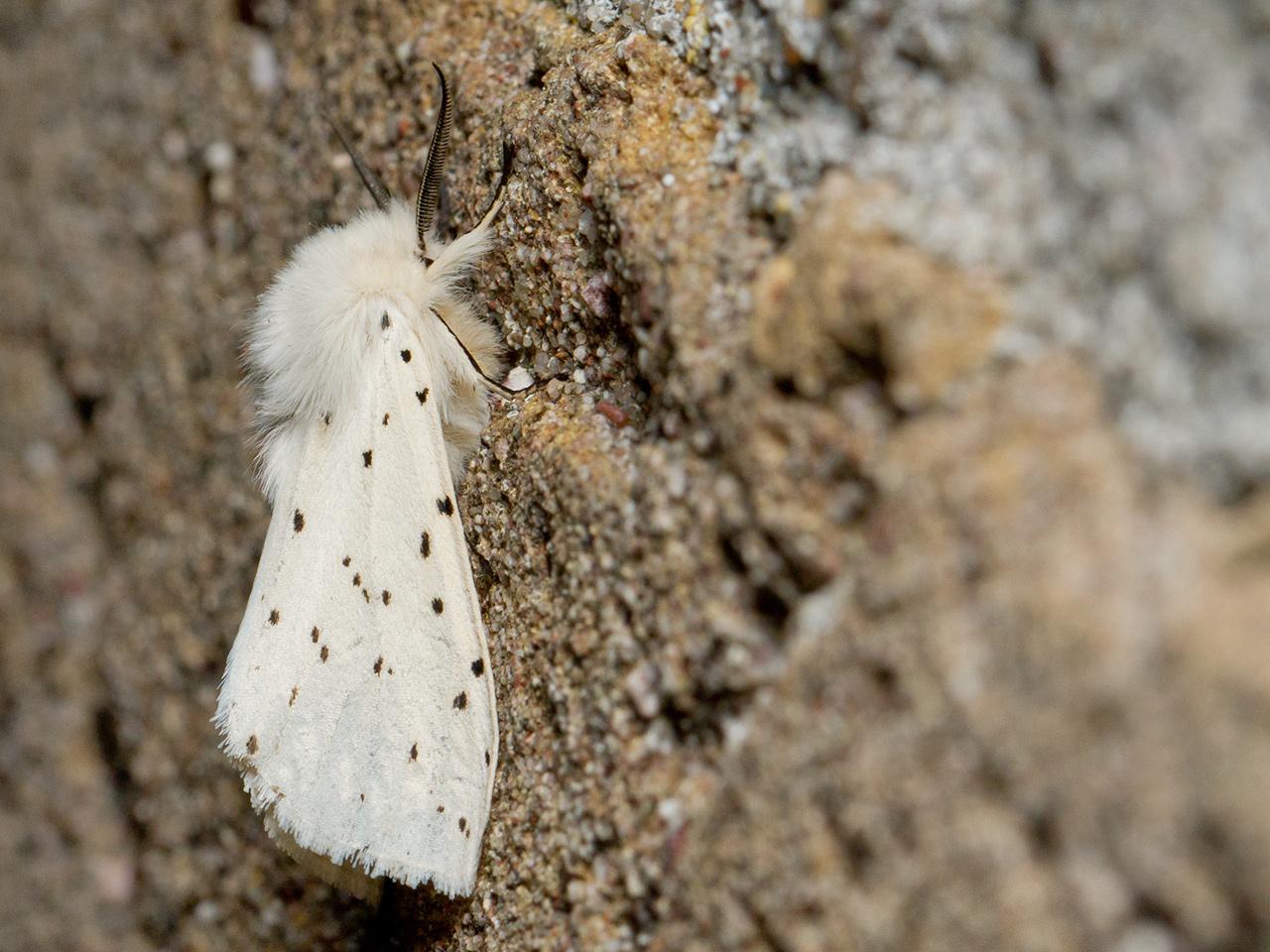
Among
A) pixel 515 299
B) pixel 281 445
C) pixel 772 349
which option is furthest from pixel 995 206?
pixel 281 445

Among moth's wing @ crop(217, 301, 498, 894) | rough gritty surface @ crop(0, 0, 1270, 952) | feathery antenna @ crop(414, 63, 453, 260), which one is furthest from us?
feathery antenna @ crop(414, 63, 453, 260)

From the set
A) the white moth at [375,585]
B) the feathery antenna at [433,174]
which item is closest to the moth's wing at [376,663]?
the white moth at [375,585]

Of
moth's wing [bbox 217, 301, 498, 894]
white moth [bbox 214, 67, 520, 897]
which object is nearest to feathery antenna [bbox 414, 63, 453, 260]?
white moth [bbox 214, 67, 520, 897]

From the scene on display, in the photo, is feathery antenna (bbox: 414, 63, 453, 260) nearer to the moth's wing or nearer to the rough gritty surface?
the rough gritty surface

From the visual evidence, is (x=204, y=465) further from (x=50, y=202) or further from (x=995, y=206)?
(x=995, y=206)

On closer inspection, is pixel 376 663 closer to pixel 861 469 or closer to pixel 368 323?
pixel 368 323

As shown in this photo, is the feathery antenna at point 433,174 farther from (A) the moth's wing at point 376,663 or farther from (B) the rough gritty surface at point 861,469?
(A) the moth's wing at point 376,663

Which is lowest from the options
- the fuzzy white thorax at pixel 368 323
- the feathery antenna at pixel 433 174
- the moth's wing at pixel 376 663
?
the moth's wing at pixel 376 663
